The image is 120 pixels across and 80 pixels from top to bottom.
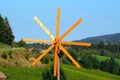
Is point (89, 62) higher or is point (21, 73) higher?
point (21, 73)

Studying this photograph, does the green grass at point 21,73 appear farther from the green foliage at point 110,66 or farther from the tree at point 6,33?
the green foliage at point 110,66

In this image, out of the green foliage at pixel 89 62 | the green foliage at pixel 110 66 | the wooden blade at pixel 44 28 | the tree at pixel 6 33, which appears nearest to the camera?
the wooden blade at pixel 44 28

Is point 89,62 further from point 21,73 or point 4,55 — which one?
point 21,73

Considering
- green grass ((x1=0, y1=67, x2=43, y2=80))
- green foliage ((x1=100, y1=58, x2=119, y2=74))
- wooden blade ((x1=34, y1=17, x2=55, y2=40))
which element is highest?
wooden blade ((x1=34, y1=17, x2=55, y2=40))

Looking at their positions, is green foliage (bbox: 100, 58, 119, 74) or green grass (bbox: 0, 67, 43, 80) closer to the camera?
green grass (bbox: 0, 67, 43, 80)

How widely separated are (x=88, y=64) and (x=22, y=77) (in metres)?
77.3

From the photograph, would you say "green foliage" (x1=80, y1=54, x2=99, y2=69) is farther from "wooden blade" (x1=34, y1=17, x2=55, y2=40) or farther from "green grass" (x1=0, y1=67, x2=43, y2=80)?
"wooden blade" (x1=34, y1=17, x2=55, y2=40)

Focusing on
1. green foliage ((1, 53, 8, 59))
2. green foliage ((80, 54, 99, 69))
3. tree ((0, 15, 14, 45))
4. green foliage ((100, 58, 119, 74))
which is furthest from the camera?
green foliage ((80, 54, 99, 69))

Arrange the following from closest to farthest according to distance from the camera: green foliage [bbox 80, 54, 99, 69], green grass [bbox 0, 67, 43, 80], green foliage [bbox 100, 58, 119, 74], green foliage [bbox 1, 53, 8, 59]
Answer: green grass [bbox 0, 67, 43, 80] < green foliage [bbox 1, 53, 8, 59] < green foliage [bbox 100, 58, 119, 74] < green foliage [bbox 80, 54, 99, 69]

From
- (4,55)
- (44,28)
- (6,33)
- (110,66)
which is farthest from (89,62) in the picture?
(44,28)

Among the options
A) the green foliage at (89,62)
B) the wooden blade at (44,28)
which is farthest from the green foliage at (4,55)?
the green foliage at (89,62)

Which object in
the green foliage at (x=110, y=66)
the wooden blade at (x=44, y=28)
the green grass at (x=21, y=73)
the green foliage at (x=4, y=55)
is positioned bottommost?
the green foliage at (x=110, y=66)

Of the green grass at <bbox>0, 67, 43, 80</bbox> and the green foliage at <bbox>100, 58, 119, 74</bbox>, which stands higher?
the green grass at <bbox>0, 67, 43, 80</bbox>

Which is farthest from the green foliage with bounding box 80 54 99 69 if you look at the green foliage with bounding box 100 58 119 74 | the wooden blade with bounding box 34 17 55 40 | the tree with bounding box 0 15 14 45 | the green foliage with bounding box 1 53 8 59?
the wooden blade with bounding box 34 17 55 40
